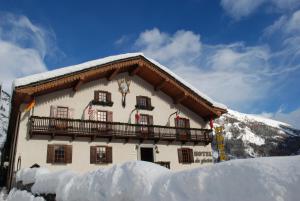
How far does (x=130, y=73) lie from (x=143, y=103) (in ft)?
8.73

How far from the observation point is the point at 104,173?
5.63 metres

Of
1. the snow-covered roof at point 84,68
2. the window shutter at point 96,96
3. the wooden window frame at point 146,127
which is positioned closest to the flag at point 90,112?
the window shutter at point 96,96

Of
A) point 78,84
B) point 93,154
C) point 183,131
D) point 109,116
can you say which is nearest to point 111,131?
point 109,116

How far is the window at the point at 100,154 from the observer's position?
764 inches

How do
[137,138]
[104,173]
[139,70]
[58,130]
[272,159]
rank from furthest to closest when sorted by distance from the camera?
[139,70], [137,138], [58,130], [104,173], [272,159]

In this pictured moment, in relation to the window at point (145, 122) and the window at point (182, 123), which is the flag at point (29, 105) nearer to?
the window at point (145, 122)

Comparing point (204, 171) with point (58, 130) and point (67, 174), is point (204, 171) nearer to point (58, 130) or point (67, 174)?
point (67, 174)

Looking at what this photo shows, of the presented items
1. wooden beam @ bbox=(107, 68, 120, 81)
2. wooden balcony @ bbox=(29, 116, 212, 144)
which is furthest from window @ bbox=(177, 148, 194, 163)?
wooden beam @ bbox=(107, 68, 120, 81)

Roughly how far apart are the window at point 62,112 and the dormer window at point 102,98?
213cm

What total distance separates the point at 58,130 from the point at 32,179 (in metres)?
7.01

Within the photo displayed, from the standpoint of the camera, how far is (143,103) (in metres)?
23.6

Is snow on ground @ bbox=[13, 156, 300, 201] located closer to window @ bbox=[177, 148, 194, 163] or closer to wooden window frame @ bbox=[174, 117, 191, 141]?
wooden window frame @ bbox=[174, 117, 191, 141]

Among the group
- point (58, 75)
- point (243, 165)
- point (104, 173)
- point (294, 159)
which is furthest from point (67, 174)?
point (58, 75)

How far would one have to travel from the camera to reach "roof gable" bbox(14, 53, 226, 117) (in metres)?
18.1
